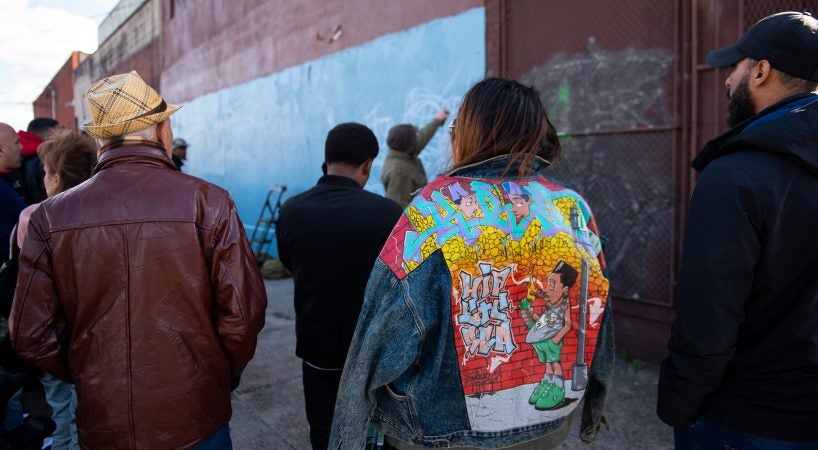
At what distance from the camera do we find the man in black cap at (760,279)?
4.72 feet

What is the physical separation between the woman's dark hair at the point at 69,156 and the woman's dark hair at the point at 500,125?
191cm

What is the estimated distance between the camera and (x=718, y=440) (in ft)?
5.12

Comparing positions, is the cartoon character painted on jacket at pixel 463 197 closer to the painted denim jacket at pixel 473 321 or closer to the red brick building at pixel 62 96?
the painted denim jacket at pixel 473 321

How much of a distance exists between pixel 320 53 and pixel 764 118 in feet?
23.1

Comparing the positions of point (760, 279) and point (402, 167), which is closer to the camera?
point (760, 279)

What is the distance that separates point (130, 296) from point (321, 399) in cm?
91

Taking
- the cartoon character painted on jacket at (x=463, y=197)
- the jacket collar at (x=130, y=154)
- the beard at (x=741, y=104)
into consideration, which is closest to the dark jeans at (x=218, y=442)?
the jacket collar at (x=130, y=154)

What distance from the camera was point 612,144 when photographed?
4.38 m

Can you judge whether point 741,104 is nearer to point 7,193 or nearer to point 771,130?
Result: point 771,130

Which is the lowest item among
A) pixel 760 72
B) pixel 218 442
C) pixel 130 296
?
pixel 218 442

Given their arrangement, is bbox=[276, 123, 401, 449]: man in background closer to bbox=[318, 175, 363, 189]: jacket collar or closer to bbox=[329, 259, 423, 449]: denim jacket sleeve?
bbox=[318, 175, 363, 189]: jacket collar

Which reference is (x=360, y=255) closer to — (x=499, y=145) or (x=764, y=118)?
(x=499, y=145)

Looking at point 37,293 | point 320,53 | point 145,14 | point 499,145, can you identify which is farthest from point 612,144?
point 145,14

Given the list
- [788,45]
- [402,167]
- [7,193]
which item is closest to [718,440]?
[788,45]
